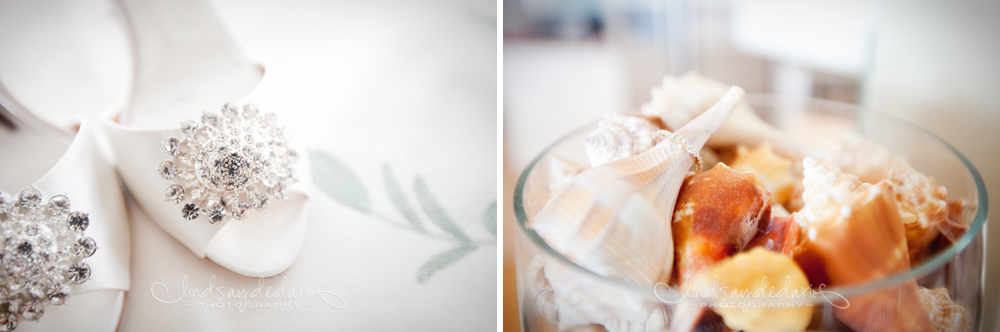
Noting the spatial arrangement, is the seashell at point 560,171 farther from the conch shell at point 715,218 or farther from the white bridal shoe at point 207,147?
the white bridal shoe at point 207,147

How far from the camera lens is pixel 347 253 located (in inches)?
19.9

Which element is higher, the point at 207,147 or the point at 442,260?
the point at 207,147

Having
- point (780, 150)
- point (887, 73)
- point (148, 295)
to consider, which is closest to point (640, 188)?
point (780, 150)

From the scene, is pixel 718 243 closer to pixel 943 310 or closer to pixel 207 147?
pixel 943 310

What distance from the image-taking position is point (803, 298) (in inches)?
10.8

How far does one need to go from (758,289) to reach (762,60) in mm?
303

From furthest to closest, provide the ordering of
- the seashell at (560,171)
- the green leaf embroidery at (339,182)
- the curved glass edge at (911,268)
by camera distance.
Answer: the green leaf embroidery at (339,182) → the seashell at (560,171) → the curved glass edge at (911,268)

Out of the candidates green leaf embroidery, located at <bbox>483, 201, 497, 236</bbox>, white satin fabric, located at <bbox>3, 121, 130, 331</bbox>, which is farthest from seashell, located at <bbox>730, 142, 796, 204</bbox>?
white satin fabric, located at <bbox>3, 121, 130, 331</bbox>

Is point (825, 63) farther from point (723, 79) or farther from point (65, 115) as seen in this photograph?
point (65, 115)

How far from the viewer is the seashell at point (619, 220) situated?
0.31m

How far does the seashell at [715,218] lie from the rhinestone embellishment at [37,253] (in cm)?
49

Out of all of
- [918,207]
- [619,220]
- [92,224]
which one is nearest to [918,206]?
[918,207]

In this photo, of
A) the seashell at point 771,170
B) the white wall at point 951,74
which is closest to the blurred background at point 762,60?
the white wall at point 951,74

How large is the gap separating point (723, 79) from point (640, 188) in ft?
0.83
